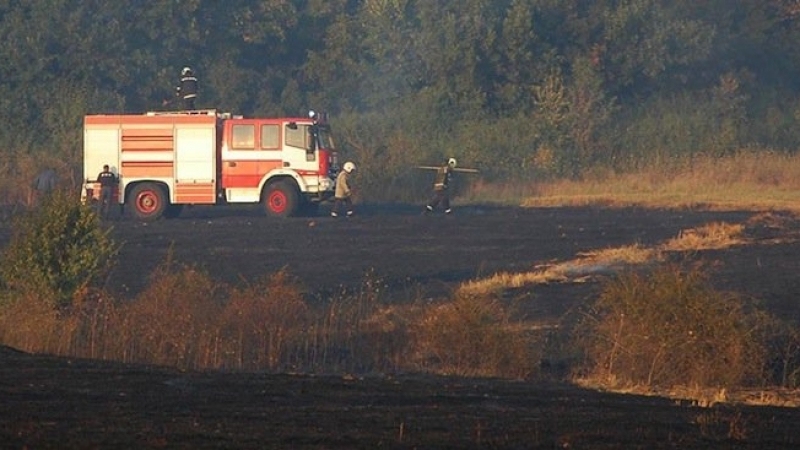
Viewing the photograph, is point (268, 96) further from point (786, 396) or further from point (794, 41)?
point (786, 396)

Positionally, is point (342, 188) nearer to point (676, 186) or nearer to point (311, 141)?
point (311, 141)

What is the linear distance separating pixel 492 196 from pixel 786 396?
1330 inches

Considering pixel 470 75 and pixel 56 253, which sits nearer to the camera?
pixel 56 253

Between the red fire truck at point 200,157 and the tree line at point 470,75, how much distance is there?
8512 millimetres

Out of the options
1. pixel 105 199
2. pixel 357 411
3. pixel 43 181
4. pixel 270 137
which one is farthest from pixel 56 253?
pixel 43 181

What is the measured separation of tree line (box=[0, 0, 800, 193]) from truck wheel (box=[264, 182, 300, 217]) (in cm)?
839

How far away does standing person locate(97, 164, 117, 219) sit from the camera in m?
39.2

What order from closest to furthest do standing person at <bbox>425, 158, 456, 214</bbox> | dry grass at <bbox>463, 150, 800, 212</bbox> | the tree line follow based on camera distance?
standing person at <bbox>425, 158, 456, 214</bbox>, dry grass at <bbox>463, 150, 800, 212</bbox>, the tree line

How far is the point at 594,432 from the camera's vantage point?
435 inches

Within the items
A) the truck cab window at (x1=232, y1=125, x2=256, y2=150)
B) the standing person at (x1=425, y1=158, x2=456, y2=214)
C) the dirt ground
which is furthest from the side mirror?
the dirt ground

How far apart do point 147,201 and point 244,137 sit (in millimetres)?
2722

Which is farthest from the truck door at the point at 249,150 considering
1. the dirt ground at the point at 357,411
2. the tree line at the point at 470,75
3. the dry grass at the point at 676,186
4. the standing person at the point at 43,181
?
the dirt ground at the point at 357,411

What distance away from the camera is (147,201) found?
4012cm

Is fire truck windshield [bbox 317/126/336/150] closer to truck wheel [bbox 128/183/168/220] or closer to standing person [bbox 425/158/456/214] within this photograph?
standing person [bbox 425/158/456/214]
